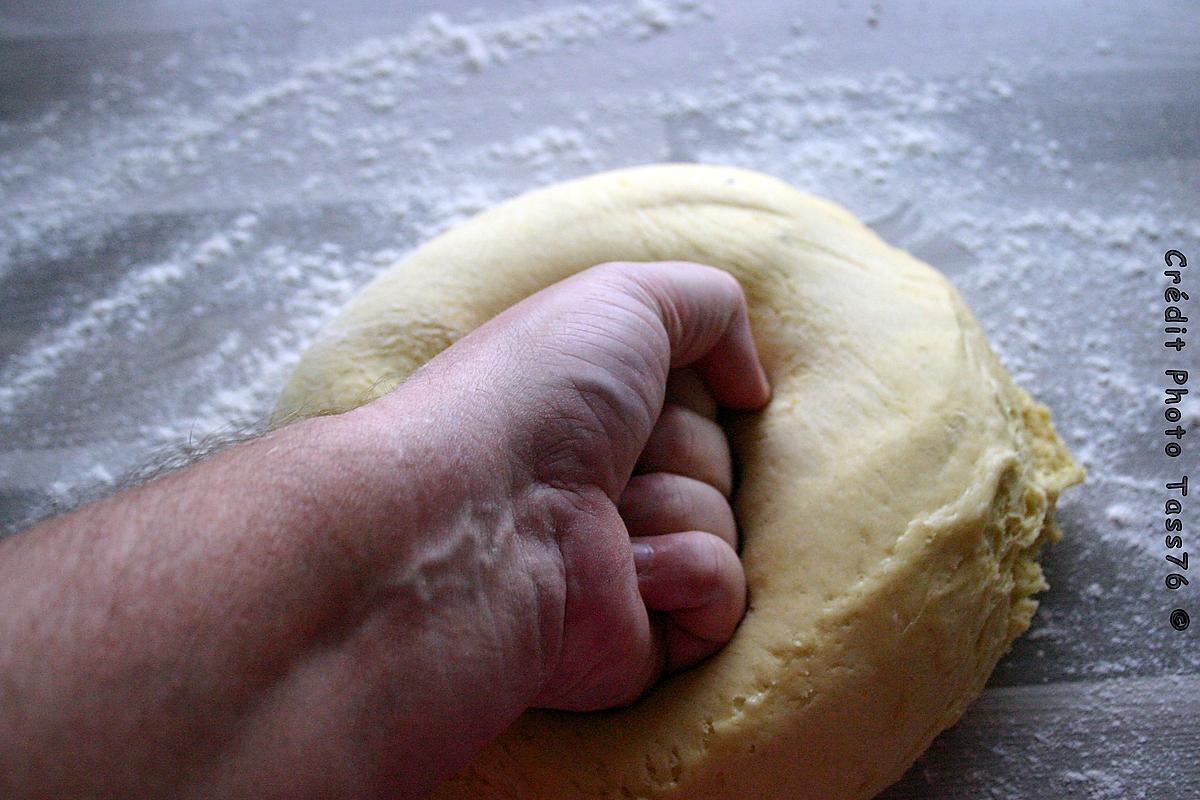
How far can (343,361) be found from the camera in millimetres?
1019

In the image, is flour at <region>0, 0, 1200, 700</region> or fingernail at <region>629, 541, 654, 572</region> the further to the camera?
flour at <region>0, 0, 1200, 700</region>

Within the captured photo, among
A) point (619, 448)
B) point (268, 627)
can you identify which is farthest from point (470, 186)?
point (268, 627)

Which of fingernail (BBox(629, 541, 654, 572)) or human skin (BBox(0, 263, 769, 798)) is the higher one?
human skin (BBox(0, 263, 769, 798))

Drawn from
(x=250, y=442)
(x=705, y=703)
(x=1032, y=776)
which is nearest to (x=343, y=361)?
(x=250, y=442)

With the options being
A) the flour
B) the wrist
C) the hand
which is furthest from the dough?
the flour

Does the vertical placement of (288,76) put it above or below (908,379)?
above

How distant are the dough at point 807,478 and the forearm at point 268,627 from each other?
0.23 meters

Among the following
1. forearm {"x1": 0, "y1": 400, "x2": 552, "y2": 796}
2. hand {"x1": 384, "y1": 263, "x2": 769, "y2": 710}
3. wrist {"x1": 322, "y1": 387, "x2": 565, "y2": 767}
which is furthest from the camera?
hand {"x1": 384, "y1": 263, "x2": 769, "y2": 710}

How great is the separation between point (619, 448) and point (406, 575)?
0.86 feet

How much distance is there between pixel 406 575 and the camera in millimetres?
669

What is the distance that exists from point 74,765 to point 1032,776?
1.04 m

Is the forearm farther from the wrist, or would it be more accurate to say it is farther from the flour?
the flour

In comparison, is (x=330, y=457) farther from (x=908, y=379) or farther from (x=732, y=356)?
(x=908, y=379)

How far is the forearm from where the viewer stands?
0.52 metres
